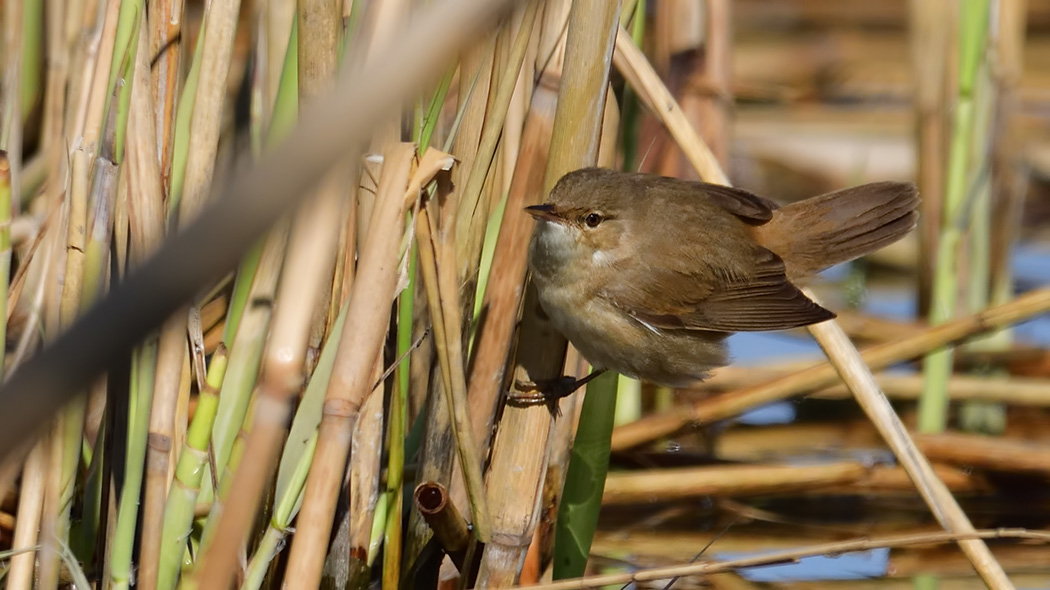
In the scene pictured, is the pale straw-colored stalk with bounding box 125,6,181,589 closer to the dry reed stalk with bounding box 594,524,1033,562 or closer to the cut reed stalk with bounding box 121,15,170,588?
the cut reed stalk with bounding box 121,15,170,588

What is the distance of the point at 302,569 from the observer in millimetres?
1505

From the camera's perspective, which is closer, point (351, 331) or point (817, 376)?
point (351, 331)

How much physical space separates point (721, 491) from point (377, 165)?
1536 millimetres

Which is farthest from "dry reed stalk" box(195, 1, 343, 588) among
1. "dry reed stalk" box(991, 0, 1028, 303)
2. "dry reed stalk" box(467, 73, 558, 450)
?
"dry reed stalk" box(991, 0, 1028, 303)

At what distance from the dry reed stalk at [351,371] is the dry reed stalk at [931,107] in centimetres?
256

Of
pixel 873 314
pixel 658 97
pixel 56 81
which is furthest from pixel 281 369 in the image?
pixel 873 314

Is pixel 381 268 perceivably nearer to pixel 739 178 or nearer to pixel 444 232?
pixel 444 232

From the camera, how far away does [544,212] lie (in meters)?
1.93

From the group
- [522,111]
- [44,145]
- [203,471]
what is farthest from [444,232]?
[44,145]

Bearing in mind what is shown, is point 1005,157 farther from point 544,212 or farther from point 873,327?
point 544,212

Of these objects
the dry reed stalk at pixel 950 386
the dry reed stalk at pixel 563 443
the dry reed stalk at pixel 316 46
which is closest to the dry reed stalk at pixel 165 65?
the dry reed stalk at pixel 316 46

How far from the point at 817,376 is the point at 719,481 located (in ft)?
1.18

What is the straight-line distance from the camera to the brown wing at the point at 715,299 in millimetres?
2385

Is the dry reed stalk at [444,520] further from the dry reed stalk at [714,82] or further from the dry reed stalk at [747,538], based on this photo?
the dry reed stalk at [714,82]
